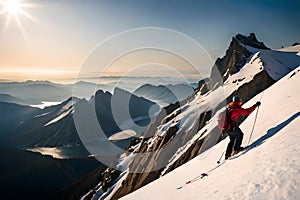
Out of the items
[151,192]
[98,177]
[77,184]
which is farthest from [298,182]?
[77,184]

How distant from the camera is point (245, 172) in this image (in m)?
8.30

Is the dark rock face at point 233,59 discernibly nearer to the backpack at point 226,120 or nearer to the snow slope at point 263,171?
the snow slope at point 263,171

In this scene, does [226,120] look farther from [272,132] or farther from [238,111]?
[272,132]

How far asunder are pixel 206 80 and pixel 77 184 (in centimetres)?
8873

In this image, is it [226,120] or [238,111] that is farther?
[226,120]

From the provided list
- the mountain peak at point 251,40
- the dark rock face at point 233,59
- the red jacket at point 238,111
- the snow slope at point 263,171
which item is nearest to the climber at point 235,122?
the red jacket at point 238,111

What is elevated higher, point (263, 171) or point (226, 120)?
point (226, 120)

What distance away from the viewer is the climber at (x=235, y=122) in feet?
34.3


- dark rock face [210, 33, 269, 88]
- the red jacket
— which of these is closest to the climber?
the red jacket

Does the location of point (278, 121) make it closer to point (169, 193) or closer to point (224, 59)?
point (169, 193)

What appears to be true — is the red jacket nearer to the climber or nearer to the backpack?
the climber

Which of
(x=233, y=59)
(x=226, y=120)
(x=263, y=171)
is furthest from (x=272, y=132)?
(x=233, y=59)

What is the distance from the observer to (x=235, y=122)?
431 inches

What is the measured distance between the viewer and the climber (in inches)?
412
